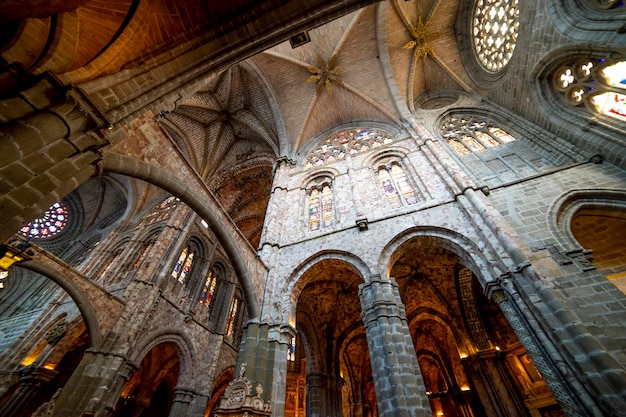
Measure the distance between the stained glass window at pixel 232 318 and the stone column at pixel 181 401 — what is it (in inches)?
134

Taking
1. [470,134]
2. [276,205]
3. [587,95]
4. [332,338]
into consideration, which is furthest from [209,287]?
[587,95]

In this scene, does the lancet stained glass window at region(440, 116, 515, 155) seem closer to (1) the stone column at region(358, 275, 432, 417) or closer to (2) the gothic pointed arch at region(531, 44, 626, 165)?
(2) the gothic pointed arch at region(531, 44, 626, 165)

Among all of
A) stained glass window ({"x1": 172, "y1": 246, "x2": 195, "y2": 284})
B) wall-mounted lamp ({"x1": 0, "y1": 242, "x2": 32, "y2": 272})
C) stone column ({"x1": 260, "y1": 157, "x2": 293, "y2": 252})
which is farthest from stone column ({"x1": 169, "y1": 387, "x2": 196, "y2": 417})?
wall-mounted lamp ({"x1": 0, "y1": 242, "x2": 32, "y2": 272})

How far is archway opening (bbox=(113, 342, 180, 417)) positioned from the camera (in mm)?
11320

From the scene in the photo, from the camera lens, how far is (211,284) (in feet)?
46.1

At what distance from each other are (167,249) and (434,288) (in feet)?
35.8

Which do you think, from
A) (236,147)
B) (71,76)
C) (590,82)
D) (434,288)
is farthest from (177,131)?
(590,82)

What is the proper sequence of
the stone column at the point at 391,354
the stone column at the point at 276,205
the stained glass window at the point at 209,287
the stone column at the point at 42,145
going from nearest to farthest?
the stone column at the point at 42,145 < the stone column at the point at 391,354 < the stone column at the point at 276,205 < the stained glass window at the point at 209,287

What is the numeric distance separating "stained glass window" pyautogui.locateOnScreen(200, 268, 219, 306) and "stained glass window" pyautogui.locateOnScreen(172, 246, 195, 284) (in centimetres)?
118

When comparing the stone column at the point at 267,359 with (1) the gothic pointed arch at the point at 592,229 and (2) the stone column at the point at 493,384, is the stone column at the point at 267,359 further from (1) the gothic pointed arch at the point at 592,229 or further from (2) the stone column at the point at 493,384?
(2) the stone column at the point at 493,384

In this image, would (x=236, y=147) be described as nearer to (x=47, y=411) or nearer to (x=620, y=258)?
(x=47, y=411)

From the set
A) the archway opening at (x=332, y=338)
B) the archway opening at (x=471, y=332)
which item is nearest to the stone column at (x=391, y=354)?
the archway opening at (x=332, y=338)

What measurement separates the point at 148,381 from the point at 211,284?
15.9ft

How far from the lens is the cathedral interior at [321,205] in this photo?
3.29 meters
